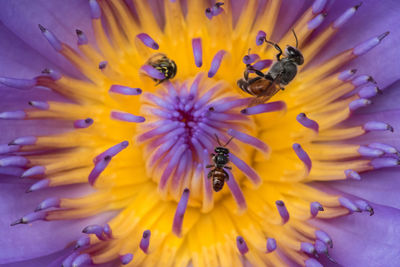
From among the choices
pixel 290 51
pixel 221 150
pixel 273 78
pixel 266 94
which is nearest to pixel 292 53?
pixel 290 51

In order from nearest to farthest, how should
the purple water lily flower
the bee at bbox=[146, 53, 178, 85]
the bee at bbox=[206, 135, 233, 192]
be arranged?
the bee at bbox=[206, 135, 233, 192] → the purple water lily flower → the bee at bbox=[146, 53, 178, 85]

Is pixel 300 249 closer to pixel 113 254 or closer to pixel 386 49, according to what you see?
pixel 113 254

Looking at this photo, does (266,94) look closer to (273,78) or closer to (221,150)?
(273,78)

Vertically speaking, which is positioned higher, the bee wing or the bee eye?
the bee eye

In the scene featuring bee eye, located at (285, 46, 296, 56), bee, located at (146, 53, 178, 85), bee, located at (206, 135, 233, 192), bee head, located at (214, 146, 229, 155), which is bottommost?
bee, located at (206, 135, 233, 192)

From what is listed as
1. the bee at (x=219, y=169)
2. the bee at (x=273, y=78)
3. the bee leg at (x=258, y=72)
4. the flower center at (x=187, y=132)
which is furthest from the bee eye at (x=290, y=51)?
the bee at (x=219, y=169)

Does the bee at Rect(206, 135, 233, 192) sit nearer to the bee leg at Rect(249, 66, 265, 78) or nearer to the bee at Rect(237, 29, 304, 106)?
the bee at Rect(237, 29, 304, 106)

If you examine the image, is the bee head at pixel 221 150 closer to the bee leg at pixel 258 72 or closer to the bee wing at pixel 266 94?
the bee wing at pixel 266 94

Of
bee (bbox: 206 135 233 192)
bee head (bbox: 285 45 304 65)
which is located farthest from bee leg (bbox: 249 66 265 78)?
bee (bbox: 206 135 233 192)

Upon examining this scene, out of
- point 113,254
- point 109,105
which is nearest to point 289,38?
point 109,105

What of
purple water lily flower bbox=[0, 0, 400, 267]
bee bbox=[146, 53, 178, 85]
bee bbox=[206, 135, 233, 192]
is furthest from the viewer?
bee bbox=[146, 53, 178, 85]
